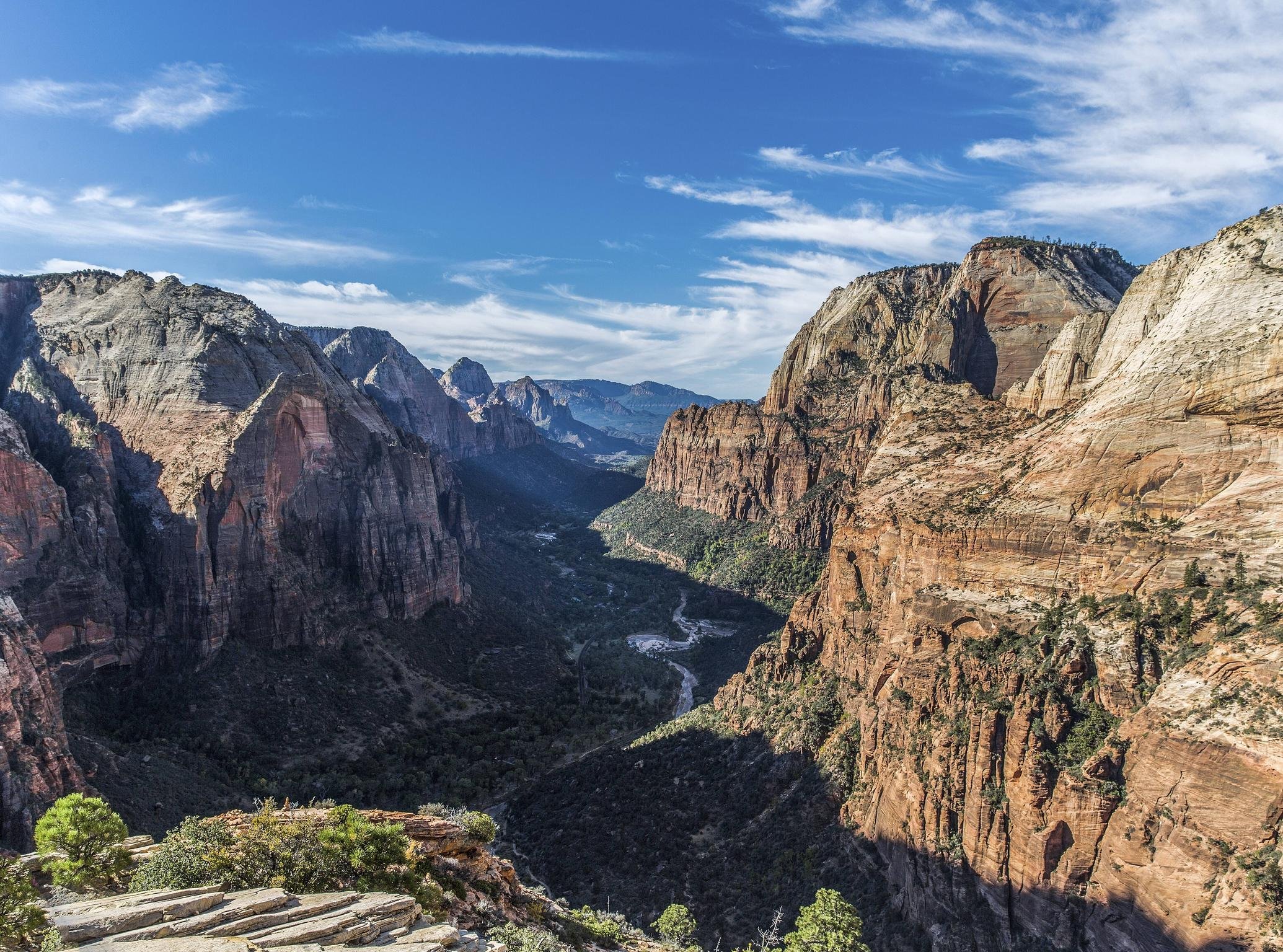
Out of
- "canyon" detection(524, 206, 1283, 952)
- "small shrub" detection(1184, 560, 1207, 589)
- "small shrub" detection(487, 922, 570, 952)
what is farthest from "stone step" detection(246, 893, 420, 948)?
"small shrub" detection(1184, 560, 1207, 589)

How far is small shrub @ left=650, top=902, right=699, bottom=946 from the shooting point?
41.0 meters

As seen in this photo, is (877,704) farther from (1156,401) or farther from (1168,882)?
(1156,401)

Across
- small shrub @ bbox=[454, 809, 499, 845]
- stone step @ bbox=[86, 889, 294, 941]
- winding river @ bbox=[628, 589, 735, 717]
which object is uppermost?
stone step @ bbox=[86, 889, 294, 941]

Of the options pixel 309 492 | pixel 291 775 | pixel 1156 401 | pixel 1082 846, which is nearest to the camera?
pixel 1082 846

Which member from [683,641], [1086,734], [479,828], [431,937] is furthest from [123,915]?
[683,641]

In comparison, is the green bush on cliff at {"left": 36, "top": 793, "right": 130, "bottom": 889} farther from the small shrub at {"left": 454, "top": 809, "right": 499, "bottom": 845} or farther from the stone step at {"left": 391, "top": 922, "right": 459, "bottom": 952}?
the small shrub at {"left": 454, "top": 809, "right": 499, "bottom": 845}

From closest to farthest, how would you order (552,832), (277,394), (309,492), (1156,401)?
(1156,401), (552,832), (277,394), (309,492)

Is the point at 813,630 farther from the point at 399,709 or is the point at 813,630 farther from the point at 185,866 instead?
the point at 185,866

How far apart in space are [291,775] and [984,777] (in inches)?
2378

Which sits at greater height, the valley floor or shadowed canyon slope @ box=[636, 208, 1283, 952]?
shadowed canyon slope @ box=[636, 208, 1283, 952]

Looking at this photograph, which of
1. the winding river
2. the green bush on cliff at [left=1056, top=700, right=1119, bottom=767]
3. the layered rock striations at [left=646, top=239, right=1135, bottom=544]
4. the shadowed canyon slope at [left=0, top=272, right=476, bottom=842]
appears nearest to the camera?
the green bush on cliff at [left=1056, top=700, right=1119, bottom=767]

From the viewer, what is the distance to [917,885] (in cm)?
3938

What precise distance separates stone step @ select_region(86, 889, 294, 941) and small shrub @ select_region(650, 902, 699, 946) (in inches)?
1003

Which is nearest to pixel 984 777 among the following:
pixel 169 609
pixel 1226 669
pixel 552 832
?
pixel 1226 669
